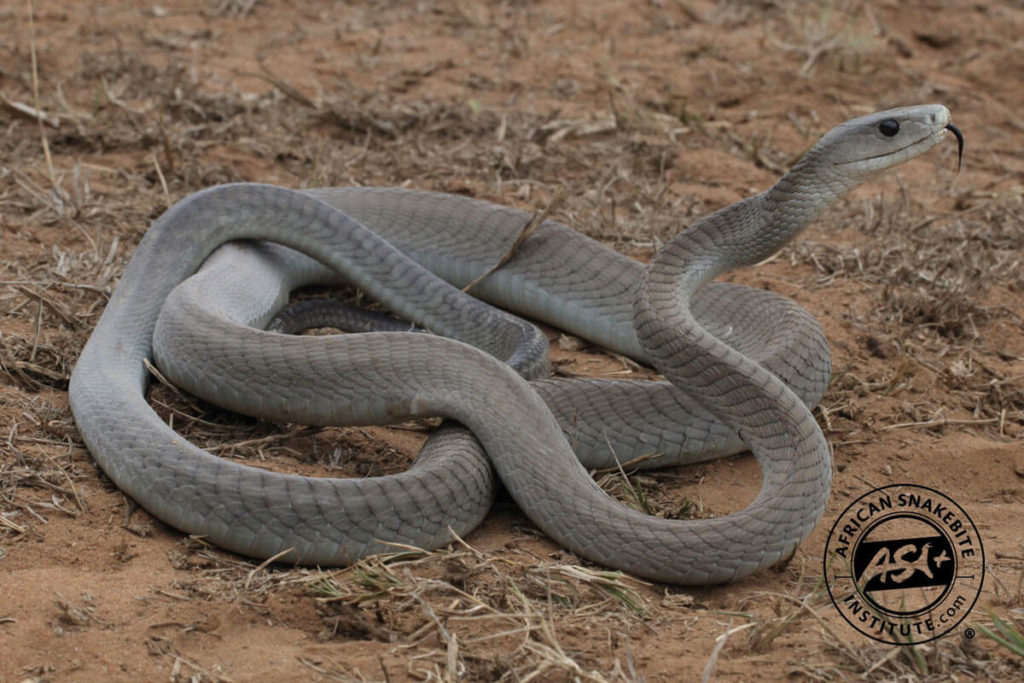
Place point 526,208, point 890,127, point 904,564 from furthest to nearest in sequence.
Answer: point 526,208 → point 890,127 → point 904,564

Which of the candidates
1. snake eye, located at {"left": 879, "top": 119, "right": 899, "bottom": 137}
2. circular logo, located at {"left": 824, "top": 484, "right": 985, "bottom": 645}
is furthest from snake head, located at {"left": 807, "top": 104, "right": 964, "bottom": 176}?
circular logo, located at {"left": 824, "top": 484, "right": 985, "bottom": 645}

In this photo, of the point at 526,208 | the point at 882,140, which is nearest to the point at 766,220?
the point at 882,140

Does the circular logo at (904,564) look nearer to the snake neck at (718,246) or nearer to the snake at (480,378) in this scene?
the snake at (480,378)

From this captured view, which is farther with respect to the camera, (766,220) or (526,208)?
(526,208)

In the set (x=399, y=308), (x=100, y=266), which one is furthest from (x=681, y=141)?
(x=100, y=266)

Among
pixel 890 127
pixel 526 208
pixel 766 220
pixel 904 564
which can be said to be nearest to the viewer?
pixel 904 564

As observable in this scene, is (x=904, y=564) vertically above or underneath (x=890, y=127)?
underneath

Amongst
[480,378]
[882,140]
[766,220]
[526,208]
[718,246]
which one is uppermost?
[882,140]

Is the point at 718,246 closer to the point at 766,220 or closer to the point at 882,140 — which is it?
the point at 766,220
